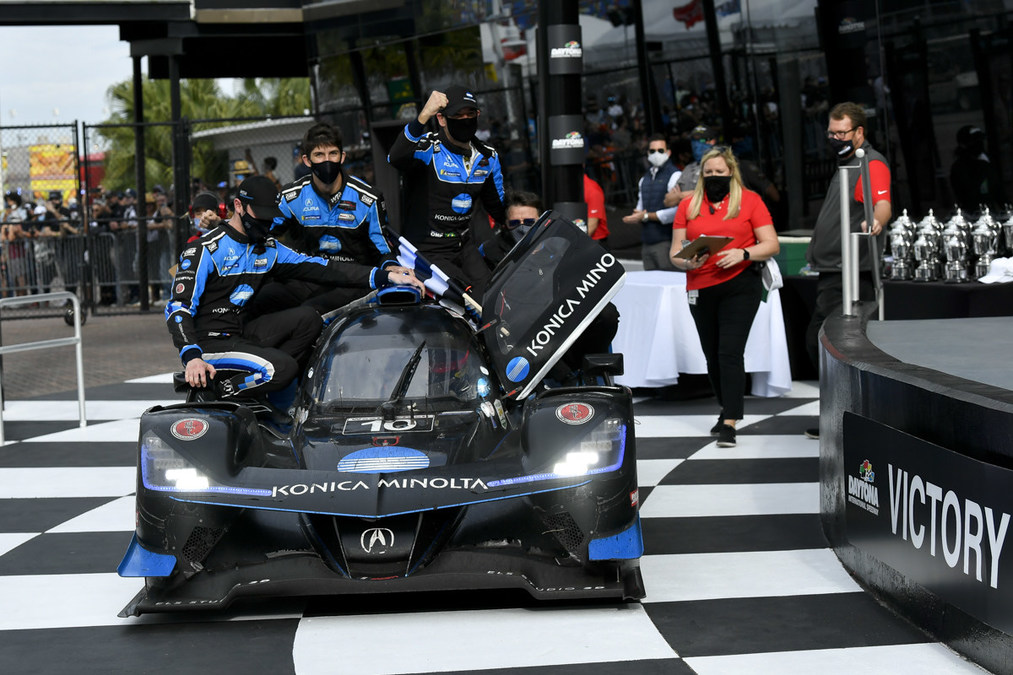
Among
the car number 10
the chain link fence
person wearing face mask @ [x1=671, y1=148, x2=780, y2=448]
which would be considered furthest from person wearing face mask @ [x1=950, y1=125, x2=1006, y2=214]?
the chain link fence

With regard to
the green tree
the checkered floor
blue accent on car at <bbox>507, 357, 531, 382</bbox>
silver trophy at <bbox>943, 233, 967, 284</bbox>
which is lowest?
the checkered floor

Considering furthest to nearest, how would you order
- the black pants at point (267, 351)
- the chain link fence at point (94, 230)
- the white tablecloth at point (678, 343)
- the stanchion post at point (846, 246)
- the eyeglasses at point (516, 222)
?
the chain link fence at point (94, 230) → the white tablecloth at point (678, 343) → the eyeglasses at point (516, 222) → the black pants at point (267, 351) → the stanchion post at point (846, 246)

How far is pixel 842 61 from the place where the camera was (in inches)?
522

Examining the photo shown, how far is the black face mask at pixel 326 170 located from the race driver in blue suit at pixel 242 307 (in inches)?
22.0

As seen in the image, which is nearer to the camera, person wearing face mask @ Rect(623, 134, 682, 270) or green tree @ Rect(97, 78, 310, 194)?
person wearing face mask @ Rect(623, 134, 682, 270)

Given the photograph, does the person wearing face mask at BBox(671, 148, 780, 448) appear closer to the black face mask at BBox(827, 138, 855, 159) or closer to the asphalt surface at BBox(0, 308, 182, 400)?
the black face mask at BBox(827, 138, 855, 159)

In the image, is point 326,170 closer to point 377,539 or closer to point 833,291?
point 833,291

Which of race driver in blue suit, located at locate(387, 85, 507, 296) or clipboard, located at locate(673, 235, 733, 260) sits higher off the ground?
race driver in blue suit, located at locate(387, 85, 507, 296)

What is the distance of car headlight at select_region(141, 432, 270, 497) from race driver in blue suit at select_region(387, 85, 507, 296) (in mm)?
3023

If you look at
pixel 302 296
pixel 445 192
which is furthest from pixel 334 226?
pixel 445 192

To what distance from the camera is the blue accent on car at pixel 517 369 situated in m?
6.00

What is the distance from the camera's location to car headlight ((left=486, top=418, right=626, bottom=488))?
4.92 meters

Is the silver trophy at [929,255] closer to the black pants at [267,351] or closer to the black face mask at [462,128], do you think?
the black face mask at [462,128]

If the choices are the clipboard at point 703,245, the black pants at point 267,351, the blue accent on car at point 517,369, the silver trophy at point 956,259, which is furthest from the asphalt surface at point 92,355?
the silver trophy at point 956,259
